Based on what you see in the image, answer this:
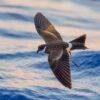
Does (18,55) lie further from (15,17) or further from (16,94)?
(15,17)

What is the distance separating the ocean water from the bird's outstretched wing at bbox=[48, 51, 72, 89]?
9.66 ft

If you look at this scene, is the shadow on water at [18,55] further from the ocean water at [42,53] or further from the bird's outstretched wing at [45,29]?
the bird's outstretched wing at [45,29]

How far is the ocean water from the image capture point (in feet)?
34.4

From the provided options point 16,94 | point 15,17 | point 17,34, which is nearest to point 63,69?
point 16,94

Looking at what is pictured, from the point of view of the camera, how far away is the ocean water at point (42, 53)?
34.4 feet

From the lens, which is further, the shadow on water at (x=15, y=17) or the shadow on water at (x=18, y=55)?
Answer: the shadow on water at (x=15, y=17)

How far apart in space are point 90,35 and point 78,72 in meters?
2.54

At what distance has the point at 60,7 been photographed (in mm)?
16766

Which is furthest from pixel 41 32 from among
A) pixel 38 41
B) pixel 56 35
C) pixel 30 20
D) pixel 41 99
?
pixel 30 20

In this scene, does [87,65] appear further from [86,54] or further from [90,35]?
[90,35]

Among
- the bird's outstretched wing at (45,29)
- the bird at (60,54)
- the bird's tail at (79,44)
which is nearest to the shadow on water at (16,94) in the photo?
the bird's outstretched wing at (45,29)

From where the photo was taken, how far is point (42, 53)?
1295 cm

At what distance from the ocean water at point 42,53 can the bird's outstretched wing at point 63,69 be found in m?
2.95

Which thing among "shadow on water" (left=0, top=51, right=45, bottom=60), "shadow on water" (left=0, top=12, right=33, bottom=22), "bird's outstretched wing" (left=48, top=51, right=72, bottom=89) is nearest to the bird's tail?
"bird's outstretched wing" (left=48, top=51, right=72, bottom=89)
